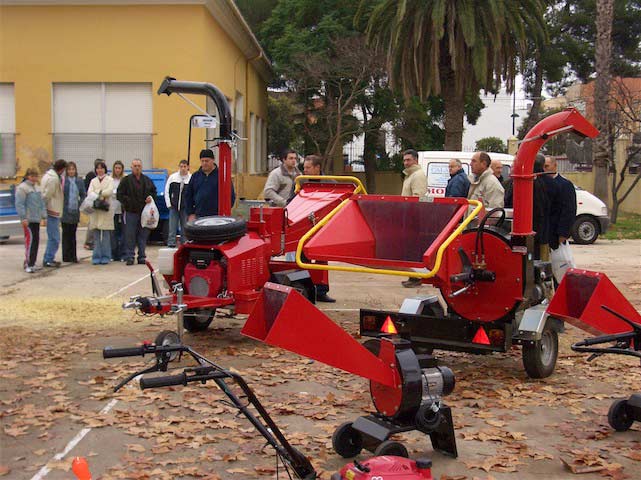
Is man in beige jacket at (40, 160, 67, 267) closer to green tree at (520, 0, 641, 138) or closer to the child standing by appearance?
the child standing

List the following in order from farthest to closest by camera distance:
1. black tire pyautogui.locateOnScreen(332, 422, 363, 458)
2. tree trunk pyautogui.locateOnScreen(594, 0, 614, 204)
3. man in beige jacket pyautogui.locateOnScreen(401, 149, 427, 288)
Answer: tree trunk pyautogui.locateOnScreen(594, 0, 614, 204) → man in beige jacket pyautogui.locateOnScreen(401, 149, 427, 288) → black tire pyautogui.locateOnScreen(332, 422, 363, 458)

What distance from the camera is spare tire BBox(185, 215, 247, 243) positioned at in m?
8.07

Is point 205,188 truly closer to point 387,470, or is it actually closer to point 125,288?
point 125,288

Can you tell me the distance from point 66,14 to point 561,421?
18.9m

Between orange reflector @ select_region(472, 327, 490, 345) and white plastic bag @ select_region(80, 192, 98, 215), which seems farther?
white plastic bag @ select_region(80, 192, 98, 215)

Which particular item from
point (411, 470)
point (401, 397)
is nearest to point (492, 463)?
point (401, 397)

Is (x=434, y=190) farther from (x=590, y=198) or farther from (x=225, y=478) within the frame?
(x=225, y=478)

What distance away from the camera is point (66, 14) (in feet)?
69.7

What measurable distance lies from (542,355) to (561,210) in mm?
2468

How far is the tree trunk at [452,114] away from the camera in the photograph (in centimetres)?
2609

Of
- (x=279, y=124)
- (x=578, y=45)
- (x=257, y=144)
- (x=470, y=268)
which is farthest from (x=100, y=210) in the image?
(x=578, y=45)

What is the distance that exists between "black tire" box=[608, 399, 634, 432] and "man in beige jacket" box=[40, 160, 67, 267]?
1013 centimetres

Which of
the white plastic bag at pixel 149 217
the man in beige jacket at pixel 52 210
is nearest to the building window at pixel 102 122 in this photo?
the white plastic bag at pixel 149 217

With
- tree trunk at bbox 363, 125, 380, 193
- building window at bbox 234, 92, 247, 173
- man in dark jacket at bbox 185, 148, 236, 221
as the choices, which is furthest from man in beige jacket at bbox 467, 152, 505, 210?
tree trunk at bbox 363, 125, 380, 193
